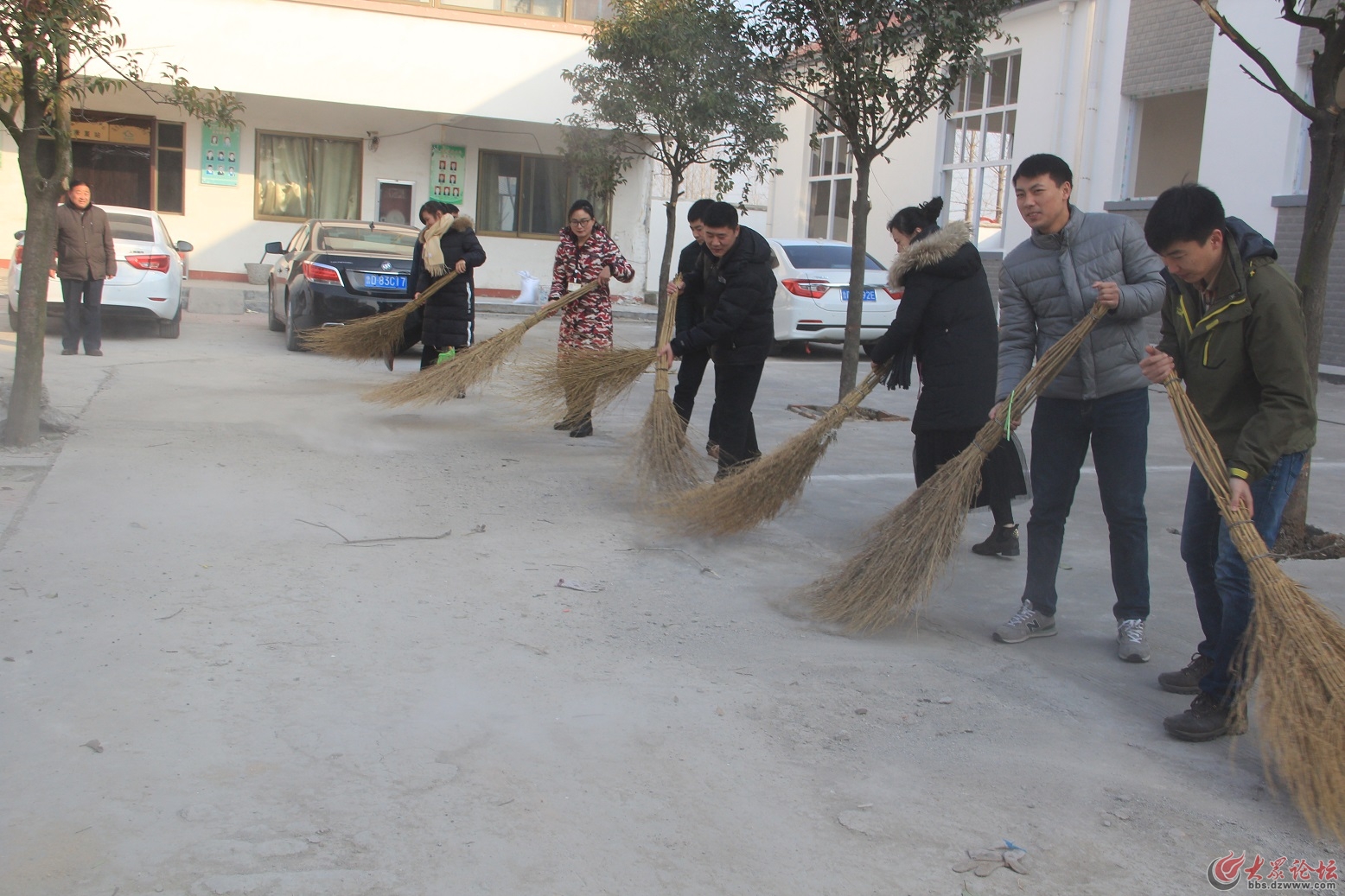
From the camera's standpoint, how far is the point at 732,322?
19.2 ft

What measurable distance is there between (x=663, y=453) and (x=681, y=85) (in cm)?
750

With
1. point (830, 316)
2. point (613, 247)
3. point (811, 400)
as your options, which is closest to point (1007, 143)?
point (830, 316)

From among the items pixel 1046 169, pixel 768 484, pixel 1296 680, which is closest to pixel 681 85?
pixel 768 484

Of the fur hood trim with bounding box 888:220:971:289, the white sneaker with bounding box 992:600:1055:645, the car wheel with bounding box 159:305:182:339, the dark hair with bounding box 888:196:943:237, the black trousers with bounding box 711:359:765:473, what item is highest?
the dark hair with bounding box 888:196:943:237

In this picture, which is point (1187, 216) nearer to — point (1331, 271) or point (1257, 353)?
point (1257, 353)

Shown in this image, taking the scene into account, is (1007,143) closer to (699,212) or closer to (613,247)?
(613,247)

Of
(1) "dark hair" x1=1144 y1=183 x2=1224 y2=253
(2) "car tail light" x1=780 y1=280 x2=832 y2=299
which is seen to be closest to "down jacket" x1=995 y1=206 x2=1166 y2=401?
(1) "dark hair" x1=1144 y1=183 x2=1224 y2=253

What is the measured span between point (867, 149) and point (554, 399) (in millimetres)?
3416

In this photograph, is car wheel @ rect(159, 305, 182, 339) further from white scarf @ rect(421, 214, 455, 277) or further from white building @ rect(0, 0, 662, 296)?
white building @ rect(0, 0, 662, 296)

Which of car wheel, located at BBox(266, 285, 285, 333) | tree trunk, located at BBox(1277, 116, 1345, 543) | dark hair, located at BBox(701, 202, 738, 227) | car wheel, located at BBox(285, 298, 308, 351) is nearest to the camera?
tree trunk, located at BBox(1277, 116, 1345, 543)

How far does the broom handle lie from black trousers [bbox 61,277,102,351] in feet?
22.8

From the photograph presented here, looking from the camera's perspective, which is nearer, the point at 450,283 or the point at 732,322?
the point at 732,322

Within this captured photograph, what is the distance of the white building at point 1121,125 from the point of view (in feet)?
40.5

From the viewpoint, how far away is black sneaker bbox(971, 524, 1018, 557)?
547 centimetres
